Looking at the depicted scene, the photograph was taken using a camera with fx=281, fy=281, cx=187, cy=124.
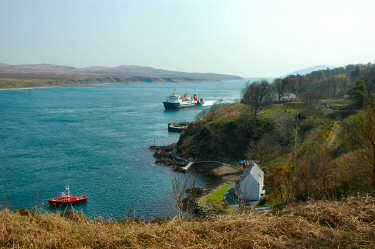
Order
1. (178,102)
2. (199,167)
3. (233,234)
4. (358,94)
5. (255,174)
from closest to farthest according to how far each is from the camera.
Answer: (233,234) < (255,174) < (199,167) < (358,94) < (178,102)

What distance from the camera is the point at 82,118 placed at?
4853cm

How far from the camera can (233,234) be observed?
4.73 m

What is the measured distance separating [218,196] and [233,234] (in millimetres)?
14412

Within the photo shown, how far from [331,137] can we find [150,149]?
17.9 meters

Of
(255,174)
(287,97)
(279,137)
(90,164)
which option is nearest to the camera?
(255,174)

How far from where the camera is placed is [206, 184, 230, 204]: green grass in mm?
17980

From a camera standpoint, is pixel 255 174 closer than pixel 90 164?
Yes

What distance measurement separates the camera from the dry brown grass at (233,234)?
4.44 meters

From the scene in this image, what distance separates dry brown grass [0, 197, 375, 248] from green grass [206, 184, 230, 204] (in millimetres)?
12802

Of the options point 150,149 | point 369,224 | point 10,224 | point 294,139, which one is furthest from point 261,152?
point 10,224

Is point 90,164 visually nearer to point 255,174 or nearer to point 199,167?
point 199,167

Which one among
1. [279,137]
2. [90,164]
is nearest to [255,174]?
[279,137]

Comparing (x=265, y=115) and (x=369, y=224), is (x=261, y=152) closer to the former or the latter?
(x=265, y=115)

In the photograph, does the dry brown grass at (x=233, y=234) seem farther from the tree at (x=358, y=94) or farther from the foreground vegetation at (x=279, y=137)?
the tree at (x=358, y=94)
